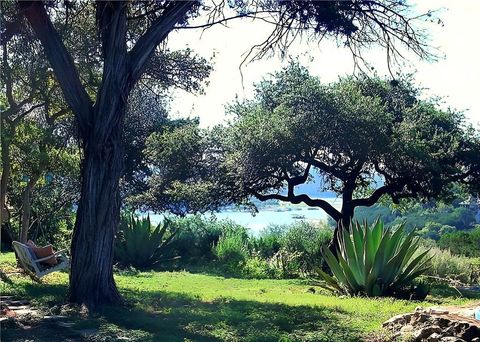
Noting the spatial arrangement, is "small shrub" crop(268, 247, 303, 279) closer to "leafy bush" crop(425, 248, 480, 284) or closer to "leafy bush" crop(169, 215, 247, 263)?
"leafy bush" crop(169, 215, 247, 263)

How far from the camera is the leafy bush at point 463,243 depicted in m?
22.2

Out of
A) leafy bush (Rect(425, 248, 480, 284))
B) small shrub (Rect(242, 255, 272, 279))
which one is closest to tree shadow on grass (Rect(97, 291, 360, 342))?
small shrub (Rect(242, 255, 272, 279))

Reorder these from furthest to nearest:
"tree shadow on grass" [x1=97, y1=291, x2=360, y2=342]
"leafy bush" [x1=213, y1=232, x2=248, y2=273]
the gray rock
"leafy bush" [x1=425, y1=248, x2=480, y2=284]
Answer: "leafy bush" [x1=213, y1=232, x2=248, y2=273] → "leafy bush" [x1=425, y1=248, x2=480, y2=284] → "tree shadow on grass" [x1=97, y1=291, x2=360, y2=342] → the gray rock

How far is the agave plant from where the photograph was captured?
36.2 ft

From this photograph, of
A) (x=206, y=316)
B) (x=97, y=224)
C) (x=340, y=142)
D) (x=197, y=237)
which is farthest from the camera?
(x=197, y=237)

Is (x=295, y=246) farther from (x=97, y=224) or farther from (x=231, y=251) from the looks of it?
(x=97, y=224)

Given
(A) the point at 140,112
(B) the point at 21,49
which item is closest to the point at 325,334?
(B) the point at 21,49

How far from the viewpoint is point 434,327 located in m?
6.26

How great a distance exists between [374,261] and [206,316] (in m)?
4.30

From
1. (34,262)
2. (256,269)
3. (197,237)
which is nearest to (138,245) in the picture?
(256,269)

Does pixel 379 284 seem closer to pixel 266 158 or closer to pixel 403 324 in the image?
pixel 403 324

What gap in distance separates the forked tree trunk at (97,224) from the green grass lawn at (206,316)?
385mm

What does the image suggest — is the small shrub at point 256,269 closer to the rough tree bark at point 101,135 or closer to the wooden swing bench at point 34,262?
the wooden swing bench at point 34,262

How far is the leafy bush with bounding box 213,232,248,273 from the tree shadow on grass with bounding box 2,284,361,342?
9.50 metres
